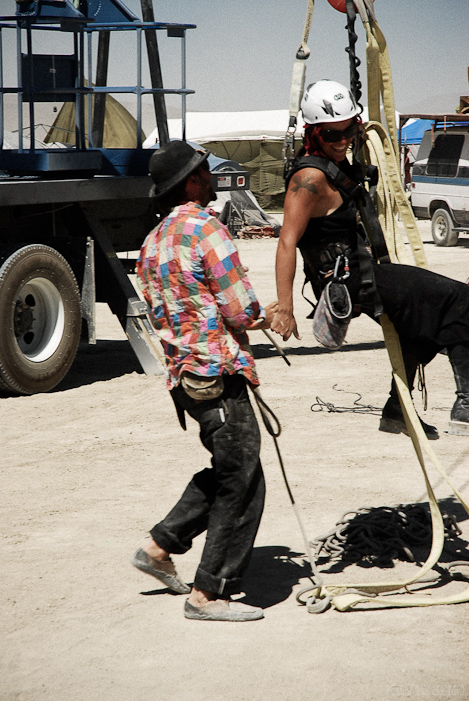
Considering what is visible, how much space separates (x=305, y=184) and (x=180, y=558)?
2023 mm

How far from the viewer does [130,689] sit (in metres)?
3.36

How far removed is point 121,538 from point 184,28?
6.30 meters

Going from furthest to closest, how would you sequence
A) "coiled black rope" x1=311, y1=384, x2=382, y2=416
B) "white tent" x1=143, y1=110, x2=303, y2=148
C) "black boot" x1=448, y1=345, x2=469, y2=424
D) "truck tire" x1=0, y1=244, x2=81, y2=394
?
"white tent" x1=143, y1=110, x2=303, y2=148 → "truck tire" x1=0, y1=244, x2=81, y2=394 → "coiled black rope" x1=311, y1=384, x2=382, y2=416 → "black boot" x1=448, y1=345, x2=469, y2=424

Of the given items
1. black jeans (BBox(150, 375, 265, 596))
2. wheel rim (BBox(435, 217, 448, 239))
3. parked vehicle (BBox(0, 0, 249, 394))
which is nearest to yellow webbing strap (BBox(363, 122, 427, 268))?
black jeans (BBox(150, 375, 265, 596))

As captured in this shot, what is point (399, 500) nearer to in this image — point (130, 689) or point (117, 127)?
point (130, 689)

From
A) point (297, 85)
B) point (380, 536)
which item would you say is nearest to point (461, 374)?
point (380, 536)

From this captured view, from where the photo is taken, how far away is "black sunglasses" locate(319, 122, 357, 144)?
428cm

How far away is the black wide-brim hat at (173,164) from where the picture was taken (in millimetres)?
3797

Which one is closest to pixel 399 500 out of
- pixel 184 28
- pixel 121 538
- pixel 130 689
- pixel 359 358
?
pixel 121 538

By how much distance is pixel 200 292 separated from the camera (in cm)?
375

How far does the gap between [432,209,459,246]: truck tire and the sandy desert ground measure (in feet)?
42.0

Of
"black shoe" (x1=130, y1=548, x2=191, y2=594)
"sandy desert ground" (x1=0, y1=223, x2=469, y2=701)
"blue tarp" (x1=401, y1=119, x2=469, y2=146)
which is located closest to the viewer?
"sandy desert ground" (x1=0, y1=223, x2=469, y2=701)

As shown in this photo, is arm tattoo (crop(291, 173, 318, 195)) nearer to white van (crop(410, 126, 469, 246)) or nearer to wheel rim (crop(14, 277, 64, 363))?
wheel rim (crop(14, 277, 64, 363))

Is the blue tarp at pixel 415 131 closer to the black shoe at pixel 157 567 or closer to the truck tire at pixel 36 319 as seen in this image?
the truck tire at pixel 36 319
